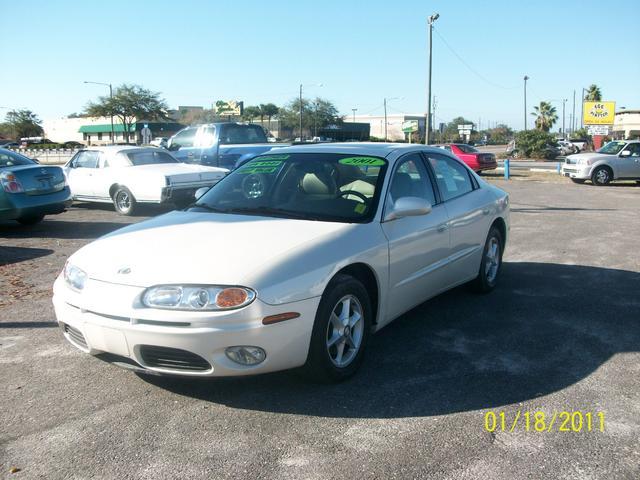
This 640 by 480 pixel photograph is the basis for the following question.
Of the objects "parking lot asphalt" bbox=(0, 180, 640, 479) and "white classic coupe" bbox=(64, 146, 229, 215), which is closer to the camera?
"parking lot asphalt" bbox=(0, 180, 640, 479)

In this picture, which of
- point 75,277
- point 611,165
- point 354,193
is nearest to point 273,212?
point 354,193

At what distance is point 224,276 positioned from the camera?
11.1 feet

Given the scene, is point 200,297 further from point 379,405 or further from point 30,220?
point 30,220

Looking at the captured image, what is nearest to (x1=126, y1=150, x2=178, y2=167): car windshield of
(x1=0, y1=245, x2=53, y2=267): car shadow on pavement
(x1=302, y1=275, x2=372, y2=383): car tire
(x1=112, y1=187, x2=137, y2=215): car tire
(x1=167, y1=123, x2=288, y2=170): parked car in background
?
(x1=112, y1=187, x2=137, y2=215): car tire

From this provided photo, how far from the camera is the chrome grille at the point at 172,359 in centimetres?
339

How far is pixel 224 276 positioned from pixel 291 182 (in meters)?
1.65

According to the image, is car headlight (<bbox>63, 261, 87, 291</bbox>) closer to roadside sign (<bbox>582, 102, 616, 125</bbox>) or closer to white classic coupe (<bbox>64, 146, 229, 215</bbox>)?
white classic coupe (<bbox>64, 146, 229, 215</bbox>)

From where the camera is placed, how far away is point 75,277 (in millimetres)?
3863

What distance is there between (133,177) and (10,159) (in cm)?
245

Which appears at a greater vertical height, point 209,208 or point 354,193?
point 354,193

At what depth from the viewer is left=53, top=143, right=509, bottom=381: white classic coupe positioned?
337cm

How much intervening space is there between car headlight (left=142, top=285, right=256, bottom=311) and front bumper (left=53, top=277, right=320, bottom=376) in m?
0.04

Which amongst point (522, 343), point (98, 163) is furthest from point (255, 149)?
point (522, 343)

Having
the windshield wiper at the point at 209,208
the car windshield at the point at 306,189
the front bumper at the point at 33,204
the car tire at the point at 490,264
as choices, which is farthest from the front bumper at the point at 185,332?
the front bumper at the point at 33,204
